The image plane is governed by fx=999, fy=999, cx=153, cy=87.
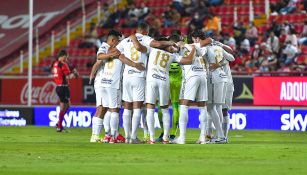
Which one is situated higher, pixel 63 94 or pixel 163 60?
pixel 163 60

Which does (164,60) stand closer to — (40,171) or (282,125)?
(40,171)

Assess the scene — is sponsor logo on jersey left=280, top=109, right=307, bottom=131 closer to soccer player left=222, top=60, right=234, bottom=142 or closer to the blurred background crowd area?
the blurred background crowd area

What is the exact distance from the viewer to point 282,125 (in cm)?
3155

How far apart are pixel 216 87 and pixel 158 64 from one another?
173 centimetres

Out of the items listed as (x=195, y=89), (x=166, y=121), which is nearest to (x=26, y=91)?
(x=166, y=121)

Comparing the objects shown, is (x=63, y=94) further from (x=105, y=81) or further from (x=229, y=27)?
(x=229, y=27)

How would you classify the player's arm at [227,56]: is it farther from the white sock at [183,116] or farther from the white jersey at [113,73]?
the white jersey at [113,73]

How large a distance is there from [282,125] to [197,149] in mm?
12468

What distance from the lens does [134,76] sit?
2145cm

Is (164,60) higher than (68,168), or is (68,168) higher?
(164,60)

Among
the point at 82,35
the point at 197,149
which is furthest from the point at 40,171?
the point at 82,35

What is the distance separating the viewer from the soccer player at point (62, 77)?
29.4 metres

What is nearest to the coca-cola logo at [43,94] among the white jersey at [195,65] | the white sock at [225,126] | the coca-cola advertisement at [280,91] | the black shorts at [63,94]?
the black shorts at [63,94]

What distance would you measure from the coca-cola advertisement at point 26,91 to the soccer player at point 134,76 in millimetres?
14353
